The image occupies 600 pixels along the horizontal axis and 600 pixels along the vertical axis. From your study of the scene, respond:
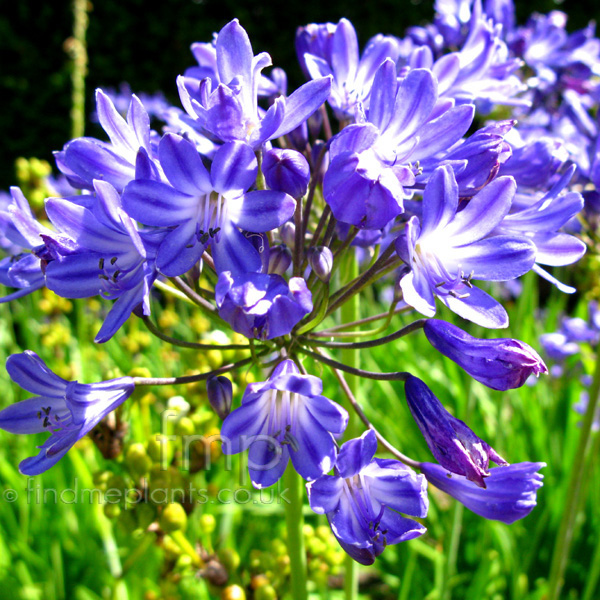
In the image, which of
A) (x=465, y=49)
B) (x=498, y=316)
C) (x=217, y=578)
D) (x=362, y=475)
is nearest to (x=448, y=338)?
(x=498, y=316)

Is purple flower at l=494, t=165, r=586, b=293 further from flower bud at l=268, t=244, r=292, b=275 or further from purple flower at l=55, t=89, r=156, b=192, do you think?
purple flower at l=55, t=89, r=156, b=192

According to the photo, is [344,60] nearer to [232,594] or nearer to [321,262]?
[321,262]

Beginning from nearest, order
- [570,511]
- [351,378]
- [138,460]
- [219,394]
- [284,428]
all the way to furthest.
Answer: [284,428] → [219,394] → [138,460] → [351,378] → [570,511]

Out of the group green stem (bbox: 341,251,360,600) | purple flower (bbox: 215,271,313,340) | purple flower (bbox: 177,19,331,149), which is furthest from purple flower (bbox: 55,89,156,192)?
green stem (bbox: 341,251,360,600)

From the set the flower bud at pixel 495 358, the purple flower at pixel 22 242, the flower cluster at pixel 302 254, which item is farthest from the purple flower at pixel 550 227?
the purple flower at pixel 22 242

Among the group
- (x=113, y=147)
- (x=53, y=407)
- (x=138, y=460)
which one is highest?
(x=113, y=147)

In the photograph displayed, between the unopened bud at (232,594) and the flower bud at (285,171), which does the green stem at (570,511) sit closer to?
the unopened bud at (232,594)

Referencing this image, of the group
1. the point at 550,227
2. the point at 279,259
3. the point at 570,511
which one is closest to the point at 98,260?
the point at 279,259
